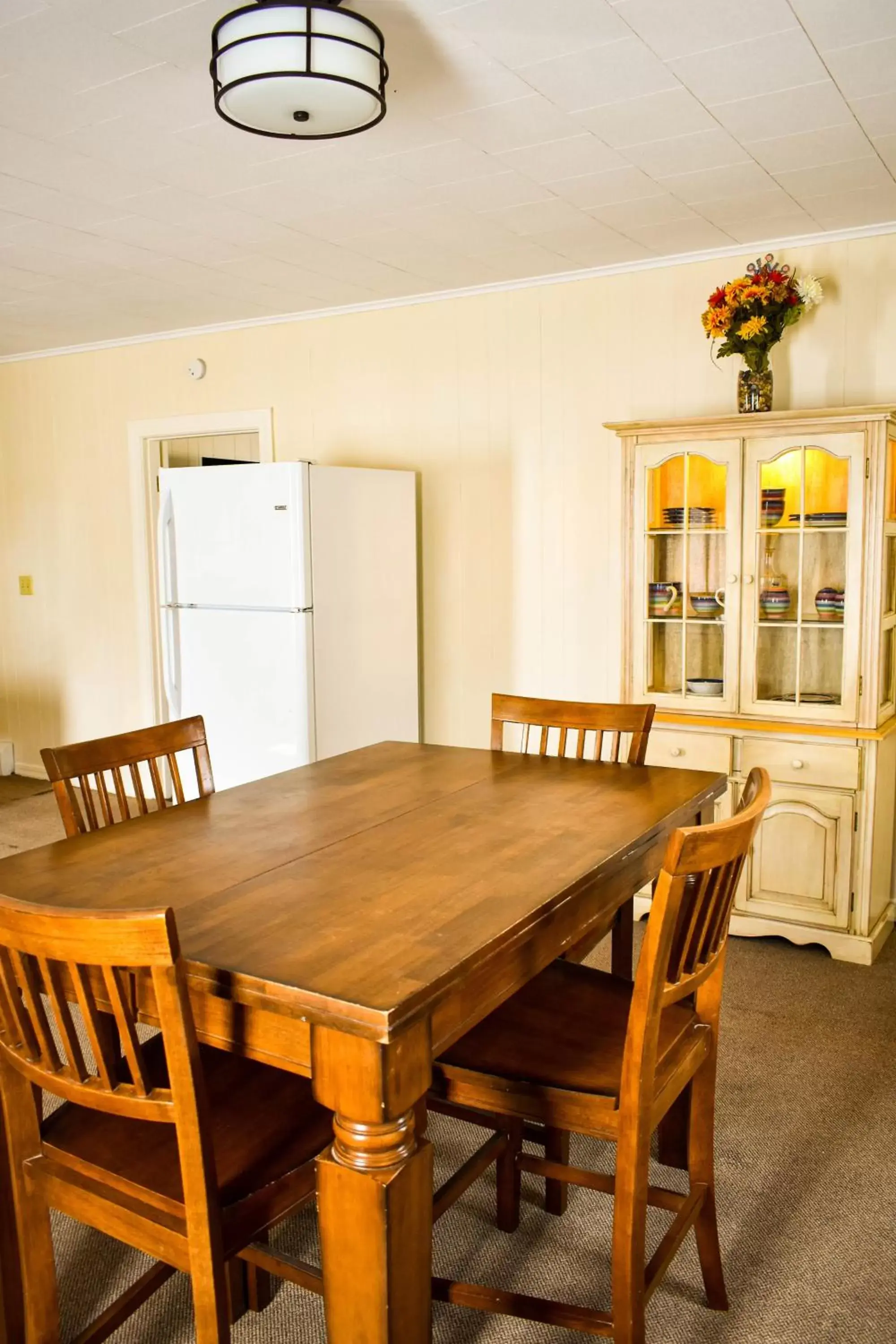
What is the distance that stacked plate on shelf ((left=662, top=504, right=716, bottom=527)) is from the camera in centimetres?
346

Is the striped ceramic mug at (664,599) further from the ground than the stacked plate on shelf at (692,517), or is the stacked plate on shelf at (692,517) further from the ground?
the stacked plate on shelf at (692,517)

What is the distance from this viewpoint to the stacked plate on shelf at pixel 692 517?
Result: 3459mm

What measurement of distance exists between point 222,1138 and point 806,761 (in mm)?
2385

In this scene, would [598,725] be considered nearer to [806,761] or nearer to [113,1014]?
[806,761]

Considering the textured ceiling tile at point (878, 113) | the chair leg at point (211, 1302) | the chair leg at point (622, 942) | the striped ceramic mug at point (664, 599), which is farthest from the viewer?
the striped ceramic mug at point (664, 599)

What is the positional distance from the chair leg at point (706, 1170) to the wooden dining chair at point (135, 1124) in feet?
2.25

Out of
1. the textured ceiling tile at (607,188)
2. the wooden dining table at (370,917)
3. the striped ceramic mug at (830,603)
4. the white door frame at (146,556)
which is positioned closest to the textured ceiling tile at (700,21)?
the textured ceiling tile at (607,188)

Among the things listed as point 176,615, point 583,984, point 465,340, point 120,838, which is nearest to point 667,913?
point 583,984

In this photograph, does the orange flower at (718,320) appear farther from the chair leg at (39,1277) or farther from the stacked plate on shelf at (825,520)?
the chair leg at (39,1277)

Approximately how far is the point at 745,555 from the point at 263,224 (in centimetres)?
190

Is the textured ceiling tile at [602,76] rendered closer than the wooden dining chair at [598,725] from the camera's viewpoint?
Yes

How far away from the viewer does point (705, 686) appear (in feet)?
11.5

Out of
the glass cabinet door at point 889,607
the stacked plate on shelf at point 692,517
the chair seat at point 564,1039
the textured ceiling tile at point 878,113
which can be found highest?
the textured ceiling tile at point 878,113

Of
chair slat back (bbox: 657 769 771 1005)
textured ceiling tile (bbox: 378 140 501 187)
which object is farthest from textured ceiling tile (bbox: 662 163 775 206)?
chair slat back (bbox: 657 769 771 1005)
